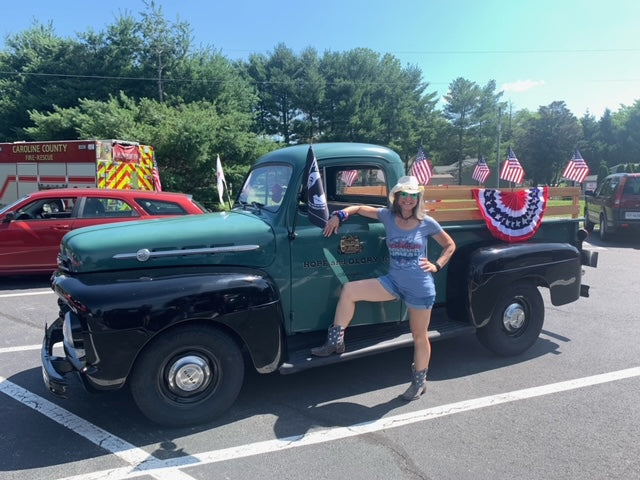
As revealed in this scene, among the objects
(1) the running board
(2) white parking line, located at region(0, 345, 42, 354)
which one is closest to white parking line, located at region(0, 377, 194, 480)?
(2) white parking line, located at region(0, 345, 42, 354)

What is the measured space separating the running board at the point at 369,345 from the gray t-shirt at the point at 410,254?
56 cm

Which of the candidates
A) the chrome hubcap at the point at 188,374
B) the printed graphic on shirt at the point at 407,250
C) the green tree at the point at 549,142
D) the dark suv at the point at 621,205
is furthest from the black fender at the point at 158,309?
the green tree at the point at 549,142

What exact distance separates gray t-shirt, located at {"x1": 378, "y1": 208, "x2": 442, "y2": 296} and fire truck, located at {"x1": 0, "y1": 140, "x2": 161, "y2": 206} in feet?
34.8

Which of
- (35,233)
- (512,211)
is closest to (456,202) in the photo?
(512,211)

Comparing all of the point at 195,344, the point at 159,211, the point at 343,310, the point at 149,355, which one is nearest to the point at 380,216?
the point at 343,310

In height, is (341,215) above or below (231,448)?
above

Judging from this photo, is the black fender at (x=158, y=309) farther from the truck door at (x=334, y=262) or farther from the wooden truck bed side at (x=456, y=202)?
the wooden truck bed side at (x=456, y=202)

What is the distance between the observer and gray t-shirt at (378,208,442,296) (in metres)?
3.78

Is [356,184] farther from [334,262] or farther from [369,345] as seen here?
[369,345]

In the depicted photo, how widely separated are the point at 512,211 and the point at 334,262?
6.73ft

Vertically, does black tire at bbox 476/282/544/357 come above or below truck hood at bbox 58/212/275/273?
below

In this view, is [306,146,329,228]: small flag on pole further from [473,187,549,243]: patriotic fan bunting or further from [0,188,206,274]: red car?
[0,188,206,274]: red car

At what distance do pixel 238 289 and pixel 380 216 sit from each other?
1.30 meters

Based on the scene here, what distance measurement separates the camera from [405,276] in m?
3.81
